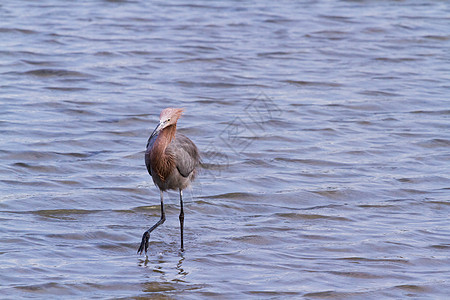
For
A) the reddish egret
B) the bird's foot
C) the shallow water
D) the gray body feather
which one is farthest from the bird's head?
the shallow water

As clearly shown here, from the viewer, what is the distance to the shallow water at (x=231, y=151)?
20.0 feet

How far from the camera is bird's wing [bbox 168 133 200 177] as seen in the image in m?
6.93

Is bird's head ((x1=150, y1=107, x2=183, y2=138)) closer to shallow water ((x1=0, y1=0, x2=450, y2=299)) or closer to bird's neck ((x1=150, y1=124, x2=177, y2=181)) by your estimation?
bird's neck ((x1=150, y1=124, x2=177, y2=181))

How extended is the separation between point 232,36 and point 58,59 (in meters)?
3.93

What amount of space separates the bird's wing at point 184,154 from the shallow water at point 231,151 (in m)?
0.58

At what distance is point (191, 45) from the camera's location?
14.9m

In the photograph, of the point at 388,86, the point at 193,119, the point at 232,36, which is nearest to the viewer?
the point at 193,119

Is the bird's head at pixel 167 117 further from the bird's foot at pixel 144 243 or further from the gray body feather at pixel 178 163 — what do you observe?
the bird's foot at pixel 144 243

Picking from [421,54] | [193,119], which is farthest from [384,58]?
[193,119]

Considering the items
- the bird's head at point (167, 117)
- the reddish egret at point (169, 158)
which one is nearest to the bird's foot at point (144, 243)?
the reddish egret at point (169, 158)

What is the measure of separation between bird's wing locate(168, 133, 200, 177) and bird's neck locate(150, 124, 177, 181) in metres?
0.06

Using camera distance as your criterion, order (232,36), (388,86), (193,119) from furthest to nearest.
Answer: (232,36) < (388,86) < (193,119)

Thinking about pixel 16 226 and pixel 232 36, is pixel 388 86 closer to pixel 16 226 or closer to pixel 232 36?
pixel 232 36

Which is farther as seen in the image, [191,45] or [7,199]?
[191,45]
